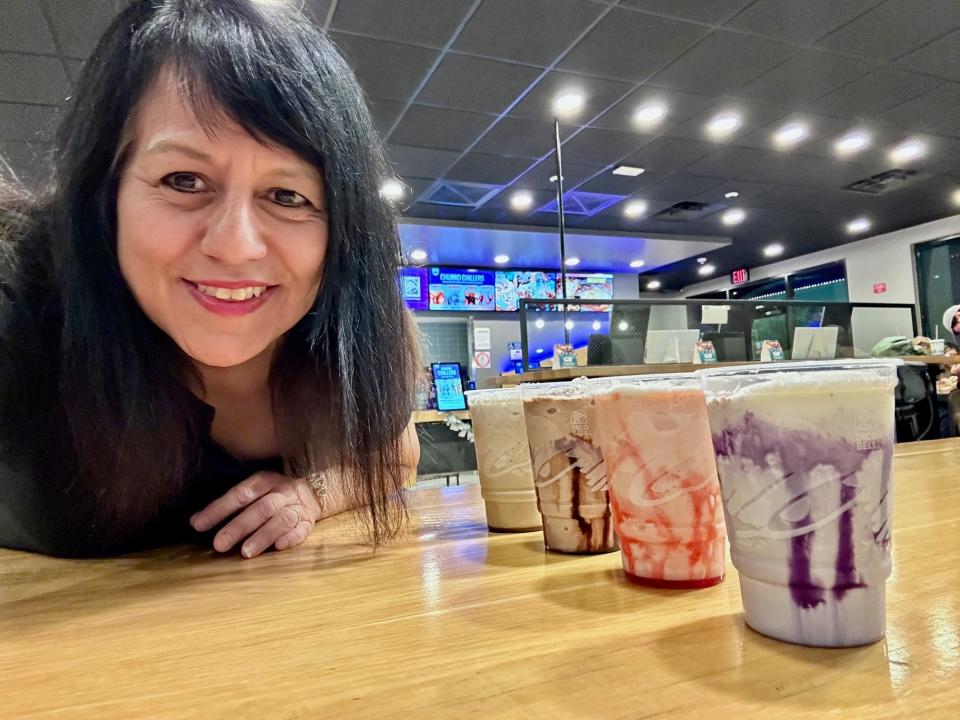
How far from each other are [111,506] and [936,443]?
186 cm

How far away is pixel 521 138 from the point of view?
4.24m

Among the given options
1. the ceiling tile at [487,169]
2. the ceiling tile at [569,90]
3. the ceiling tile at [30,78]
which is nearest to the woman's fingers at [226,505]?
the ceiling tile at [30,78]

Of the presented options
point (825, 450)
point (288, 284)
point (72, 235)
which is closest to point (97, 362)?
point (72, 235)

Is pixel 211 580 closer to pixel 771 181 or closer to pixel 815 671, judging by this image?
pixel 815 671

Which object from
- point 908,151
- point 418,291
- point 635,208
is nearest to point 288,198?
point 635,208

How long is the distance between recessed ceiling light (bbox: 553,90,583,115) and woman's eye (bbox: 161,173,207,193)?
3.31 metres

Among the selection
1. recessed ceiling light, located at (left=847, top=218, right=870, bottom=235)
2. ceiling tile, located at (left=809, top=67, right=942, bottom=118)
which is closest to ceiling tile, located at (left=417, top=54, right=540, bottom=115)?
ceiling tile, located at (left=809, top=67, right=942, bottom=118)

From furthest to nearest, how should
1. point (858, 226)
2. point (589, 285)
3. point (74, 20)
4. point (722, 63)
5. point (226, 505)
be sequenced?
point (589, 285), point (858, 226), point (722, 63), point (74, 20), point (226, 505)

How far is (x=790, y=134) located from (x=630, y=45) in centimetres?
190

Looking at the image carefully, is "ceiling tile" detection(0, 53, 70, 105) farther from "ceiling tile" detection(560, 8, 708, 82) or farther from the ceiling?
"ceiling tile" detection(560, 8, 708, 82)

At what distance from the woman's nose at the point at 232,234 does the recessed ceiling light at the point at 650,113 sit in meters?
3.68

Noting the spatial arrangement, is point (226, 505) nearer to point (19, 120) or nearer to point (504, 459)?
point (504, 459)

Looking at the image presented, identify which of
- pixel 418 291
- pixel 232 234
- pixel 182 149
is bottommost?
pixel 232 234

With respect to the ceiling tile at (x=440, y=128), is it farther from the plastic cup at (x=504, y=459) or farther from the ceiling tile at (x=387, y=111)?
the plastic cup at (x=504, y=459)
